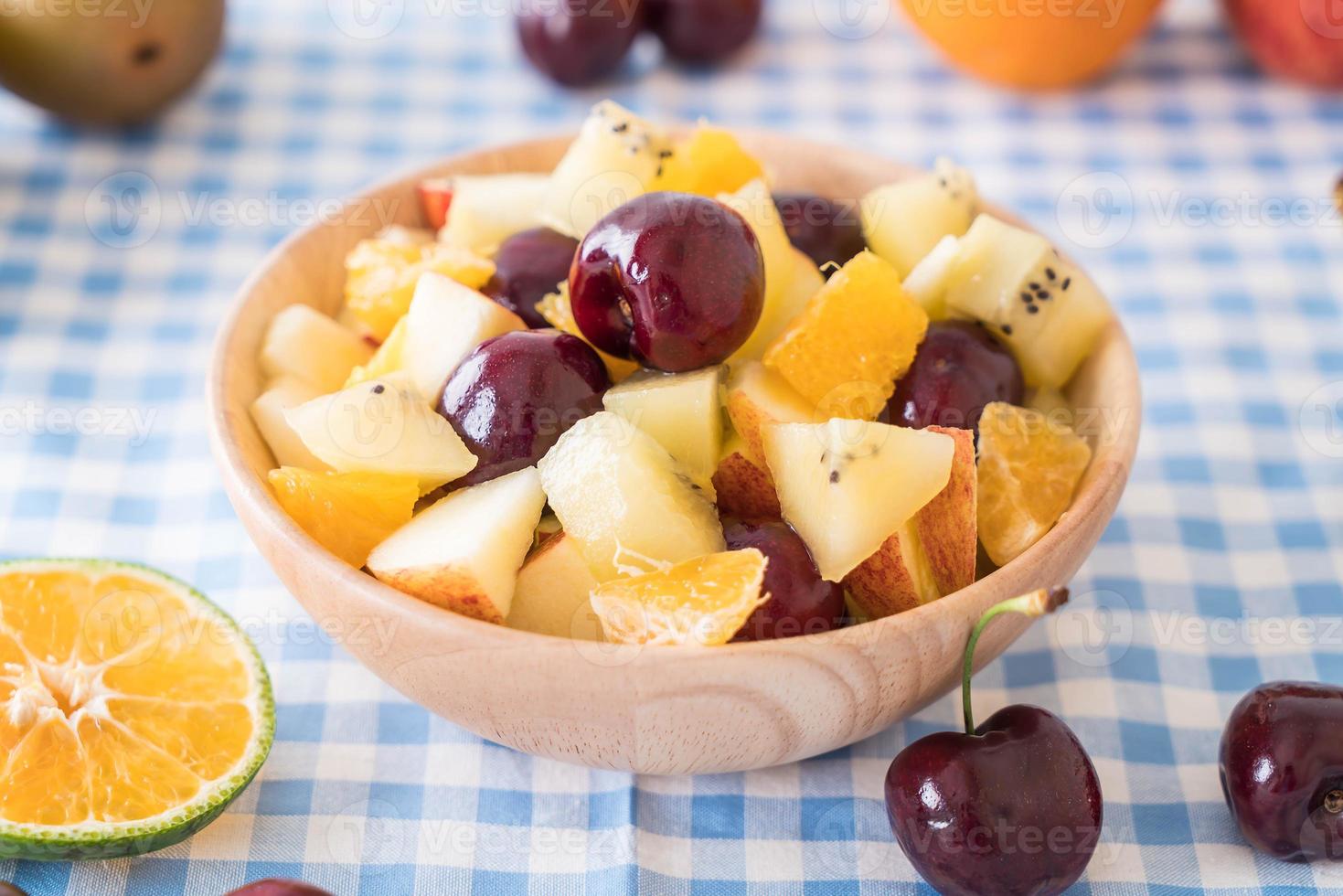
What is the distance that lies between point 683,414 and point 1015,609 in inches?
13.3

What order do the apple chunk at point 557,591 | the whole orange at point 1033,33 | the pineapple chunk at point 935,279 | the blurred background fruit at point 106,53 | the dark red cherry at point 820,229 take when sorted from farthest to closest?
1. the whole orange at point 1033,33
2. the blurred background fruit at point 106,53
3. the dark red cherry at point 820,229
4. the pineapple chunk at point 935,279
5. the apple chunk at point 557,591

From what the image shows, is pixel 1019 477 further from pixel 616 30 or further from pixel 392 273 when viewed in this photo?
pixel 616 30

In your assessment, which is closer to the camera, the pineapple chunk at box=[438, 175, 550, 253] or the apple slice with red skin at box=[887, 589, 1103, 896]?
the apple slice with red skin at box=[887, 589, 1103, 896]

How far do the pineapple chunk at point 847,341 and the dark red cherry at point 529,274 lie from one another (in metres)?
0.25

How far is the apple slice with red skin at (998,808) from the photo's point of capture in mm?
1103

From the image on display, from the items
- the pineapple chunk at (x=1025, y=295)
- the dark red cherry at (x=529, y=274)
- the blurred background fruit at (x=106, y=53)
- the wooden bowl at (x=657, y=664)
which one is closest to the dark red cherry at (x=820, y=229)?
the pineapple chunk at (x=1025, y=295)

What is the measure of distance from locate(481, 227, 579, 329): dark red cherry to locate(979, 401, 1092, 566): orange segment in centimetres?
46

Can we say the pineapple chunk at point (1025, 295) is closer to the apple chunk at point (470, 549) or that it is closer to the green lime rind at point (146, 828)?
the apple chunk at point (470, 549)

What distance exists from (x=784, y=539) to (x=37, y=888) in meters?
0.74

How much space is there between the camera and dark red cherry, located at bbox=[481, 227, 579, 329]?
1358 mm

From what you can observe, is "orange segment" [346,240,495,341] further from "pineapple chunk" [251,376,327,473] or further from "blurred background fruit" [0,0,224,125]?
"blurred background fruit" [0,0,224,125]

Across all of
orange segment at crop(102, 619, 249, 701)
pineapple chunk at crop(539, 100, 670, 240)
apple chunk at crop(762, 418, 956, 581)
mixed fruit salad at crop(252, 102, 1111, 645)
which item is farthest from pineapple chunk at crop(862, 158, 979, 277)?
orange segment at crop(102, 619, 249, 701)

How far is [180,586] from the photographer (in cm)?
133

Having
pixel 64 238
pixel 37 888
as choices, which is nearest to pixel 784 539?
pixel 37 888
